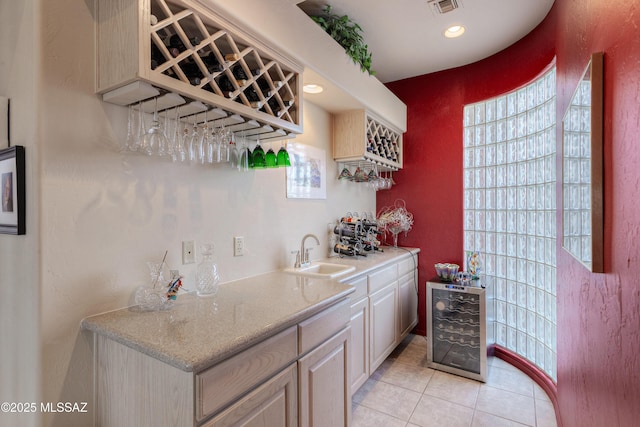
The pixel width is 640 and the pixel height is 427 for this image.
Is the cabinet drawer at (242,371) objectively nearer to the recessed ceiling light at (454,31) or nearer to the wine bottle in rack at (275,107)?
the wine bottle in rack at (275,107)

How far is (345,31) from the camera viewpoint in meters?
2.32

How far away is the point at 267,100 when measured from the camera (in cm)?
166

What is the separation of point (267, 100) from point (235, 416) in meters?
1.39

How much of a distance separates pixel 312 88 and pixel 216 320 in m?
1.71

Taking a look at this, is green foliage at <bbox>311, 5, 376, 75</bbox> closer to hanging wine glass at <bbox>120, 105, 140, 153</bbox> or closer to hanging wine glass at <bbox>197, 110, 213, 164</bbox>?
hanging wine glass at <bbox>197, 110, 213, 164</bbox>

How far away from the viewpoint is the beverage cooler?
2.58m

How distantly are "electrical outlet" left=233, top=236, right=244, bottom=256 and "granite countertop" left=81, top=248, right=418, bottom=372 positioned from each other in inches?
6.9

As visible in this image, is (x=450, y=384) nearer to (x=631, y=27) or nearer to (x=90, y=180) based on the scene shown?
(x=631, y=27)

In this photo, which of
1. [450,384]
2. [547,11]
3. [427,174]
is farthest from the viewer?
[427,174]

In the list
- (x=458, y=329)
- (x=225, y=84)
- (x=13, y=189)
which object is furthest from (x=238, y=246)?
(x=458, y=329)

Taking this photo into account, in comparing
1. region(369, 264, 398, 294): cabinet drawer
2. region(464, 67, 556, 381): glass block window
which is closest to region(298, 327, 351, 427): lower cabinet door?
region(369, 264, 398, 294): cabinet drawer

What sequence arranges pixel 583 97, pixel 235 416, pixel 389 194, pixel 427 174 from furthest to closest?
pixel 389 194 → pixel 427 174 → pixel 583 97 → pixel 235 416

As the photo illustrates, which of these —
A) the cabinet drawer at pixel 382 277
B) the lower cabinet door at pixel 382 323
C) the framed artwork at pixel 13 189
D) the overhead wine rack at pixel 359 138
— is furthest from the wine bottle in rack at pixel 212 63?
the lower cabinet door at pixel 382 323

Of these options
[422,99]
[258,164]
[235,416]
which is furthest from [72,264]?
[422,99]
